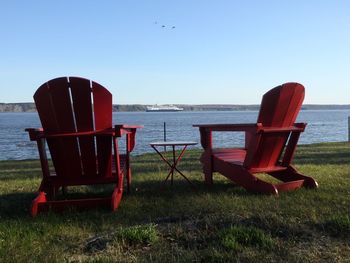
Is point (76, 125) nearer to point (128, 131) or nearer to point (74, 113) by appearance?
point (74, 113)

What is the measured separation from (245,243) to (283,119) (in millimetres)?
2695

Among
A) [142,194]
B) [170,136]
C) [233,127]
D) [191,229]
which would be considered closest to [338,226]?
[191,229]

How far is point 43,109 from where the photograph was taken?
504 centimetres

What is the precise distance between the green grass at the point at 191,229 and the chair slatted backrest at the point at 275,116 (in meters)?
0.51

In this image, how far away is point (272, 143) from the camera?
18.8 feet

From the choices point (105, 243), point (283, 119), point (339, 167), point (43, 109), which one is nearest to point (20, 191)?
point (43, 109)

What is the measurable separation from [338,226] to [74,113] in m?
2.94

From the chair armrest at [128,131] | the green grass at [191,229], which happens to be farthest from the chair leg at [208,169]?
the chair armrest at [128,131]

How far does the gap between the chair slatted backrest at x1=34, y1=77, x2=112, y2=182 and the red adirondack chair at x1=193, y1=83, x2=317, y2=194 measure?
1.71 metres

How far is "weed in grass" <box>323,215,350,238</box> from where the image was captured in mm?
3574

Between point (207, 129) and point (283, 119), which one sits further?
point (207, 129)

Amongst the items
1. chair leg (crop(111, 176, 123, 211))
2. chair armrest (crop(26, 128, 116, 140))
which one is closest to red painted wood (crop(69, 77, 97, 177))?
chair armrest (crop(26, 128, 116, 140))

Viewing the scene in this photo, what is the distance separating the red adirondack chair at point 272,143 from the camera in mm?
5516

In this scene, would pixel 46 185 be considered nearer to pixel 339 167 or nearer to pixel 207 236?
pixel 207 236
